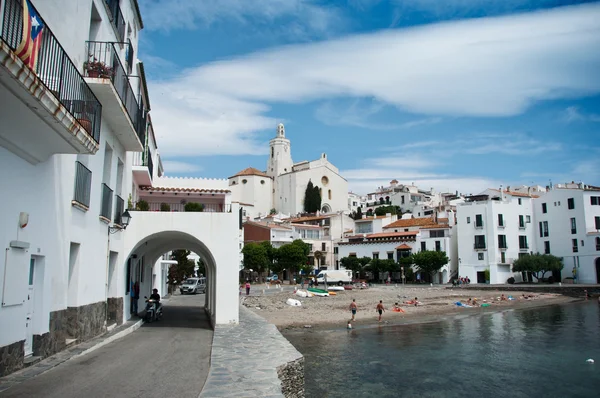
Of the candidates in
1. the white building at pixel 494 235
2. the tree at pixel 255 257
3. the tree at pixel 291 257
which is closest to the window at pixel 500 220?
the white building at pixel 494 235

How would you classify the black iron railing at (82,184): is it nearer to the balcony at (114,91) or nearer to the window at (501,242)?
the balcony at (114,91)

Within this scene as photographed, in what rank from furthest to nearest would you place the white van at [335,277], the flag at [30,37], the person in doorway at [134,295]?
the white van at [335,277], the person in doorway at [134,295], the flag at [30,37]

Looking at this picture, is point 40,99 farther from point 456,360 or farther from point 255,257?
point 255,257

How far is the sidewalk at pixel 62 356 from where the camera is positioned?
820 centimetres

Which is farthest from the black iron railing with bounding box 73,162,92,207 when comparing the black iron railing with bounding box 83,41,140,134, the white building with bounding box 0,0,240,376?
the black iron railing with bounding box 83,41,140,134

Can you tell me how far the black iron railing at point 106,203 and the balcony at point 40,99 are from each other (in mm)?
3602

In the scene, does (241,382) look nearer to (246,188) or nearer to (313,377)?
(313,377)

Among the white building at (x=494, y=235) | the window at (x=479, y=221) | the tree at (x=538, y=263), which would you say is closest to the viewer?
the tree at (x=538, y=263)

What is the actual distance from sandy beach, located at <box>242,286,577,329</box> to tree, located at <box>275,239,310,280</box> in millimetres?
14391

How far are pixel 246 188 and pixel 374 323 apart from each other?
86215mm

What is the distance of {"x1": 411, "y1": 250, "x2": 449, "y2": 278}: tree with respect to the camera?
6378 cm

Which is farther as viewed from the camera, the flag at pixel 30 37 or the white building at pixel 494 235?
the white building at pixel 494 235

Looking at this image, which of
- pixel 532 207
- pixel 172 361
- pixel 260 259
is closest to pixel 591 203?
pixel 532 207

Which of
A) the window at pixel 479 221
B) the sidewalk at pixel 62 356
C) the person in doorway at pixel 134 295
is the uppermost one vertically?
the window at pixel 479 221
